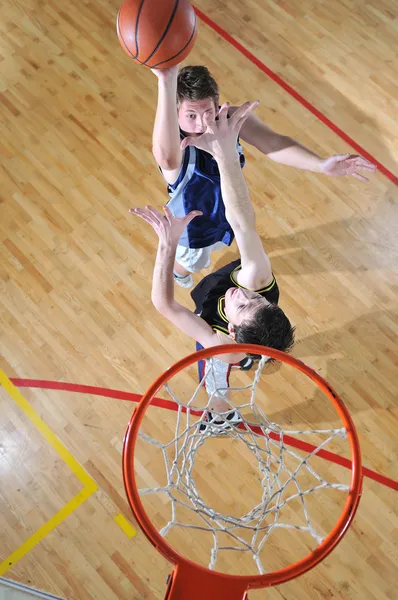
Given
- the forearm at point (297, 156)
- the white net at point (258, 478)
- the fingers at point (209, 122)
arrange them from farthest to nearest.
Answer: the white net at point (258, 478), the forearm at point (297, 156), the fingers at point (209, 122)

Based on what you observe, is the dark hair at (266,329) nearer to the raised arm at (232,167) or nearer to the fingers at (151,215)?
the raised arm at (232,167)

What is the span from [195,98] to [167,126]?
0.92 ft

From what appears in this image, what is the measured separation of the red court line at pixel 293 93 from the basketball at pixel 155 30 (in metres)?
1.98

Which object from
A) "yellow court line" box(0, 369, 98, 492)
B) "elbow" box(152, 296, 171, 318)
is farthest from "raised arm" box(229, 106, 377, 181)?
"yellow court line" box(0, 369, 98, 492)

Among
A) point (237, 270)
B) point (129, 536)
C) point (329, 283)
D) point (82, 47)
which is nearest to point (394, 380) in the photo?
point (329, 283)

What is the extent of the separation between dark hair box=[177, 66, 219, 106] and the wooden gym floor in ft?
4.62

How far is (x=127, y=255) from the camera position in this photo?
13.6ft

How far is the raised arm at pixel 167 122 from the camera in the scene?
2662mm

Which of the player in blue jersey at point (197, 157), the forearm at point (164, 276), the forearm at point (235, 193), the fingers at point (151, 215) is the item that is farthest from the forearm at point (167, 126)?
the forearm at point (164, 276)

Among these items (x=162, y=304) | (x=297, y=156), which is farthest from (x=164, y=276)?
(x=297, y=156)

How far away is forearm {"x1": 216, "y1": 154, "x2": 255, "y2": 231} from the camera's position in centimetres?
275

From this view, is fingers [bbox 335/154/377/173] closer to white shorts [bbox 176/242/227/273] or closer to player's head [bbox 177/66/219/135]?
player's head [bbox 177/66/219/135]

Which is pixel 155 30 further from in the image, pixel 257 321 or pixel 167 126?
pixel 257 321

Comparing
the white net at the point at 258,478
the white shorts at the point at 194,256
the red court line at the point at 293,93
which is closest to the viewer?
the white net at the point at 258,478
